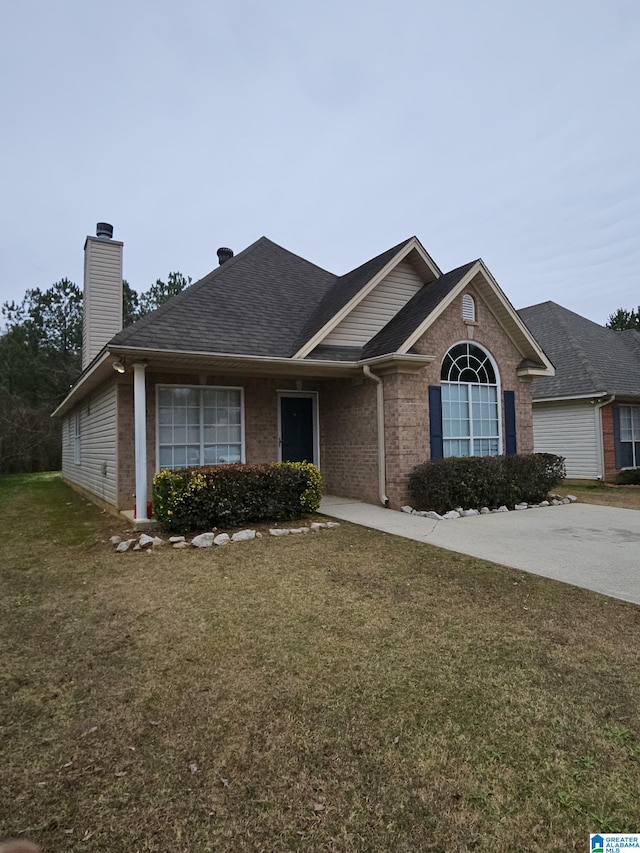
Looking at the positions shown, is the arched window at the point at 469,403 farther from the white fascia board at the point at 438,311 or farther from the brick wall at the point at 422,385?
the white fascia board at the point at 438,311

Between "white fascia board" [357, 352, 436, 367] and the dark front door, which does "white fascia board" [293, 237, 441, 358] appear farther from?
the dark front door

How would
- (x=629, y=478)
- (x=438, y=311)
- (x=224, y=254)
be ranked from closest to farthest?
(x=438, y=311), (x=629, y=478), (x=224, y=254)

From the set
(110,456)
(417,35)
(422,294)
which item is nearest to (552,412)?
(422,294)

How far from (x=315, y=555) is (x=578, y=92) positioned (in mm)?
12972

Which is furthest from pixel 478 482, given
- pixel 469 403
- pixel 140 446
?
pixel 140 446

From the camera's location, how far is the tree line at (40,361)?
25578 millimetres

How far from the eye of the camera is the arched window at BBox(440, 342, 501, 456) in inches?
398

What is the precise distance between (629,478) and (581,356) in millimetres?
4443

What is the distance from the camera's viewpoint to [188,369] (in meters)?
9.01

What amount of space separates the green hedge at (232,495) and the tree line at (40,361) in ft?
70.3

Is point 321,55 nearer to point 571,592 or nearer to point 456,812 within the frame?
point 571,592

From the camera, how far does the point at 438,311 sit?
956 centimetres

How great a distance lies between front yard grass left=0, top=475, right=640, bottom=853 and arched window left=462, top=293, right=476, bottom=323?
270 inches

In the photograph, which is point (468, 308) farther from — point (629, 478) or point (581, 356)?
point (629, 478)
